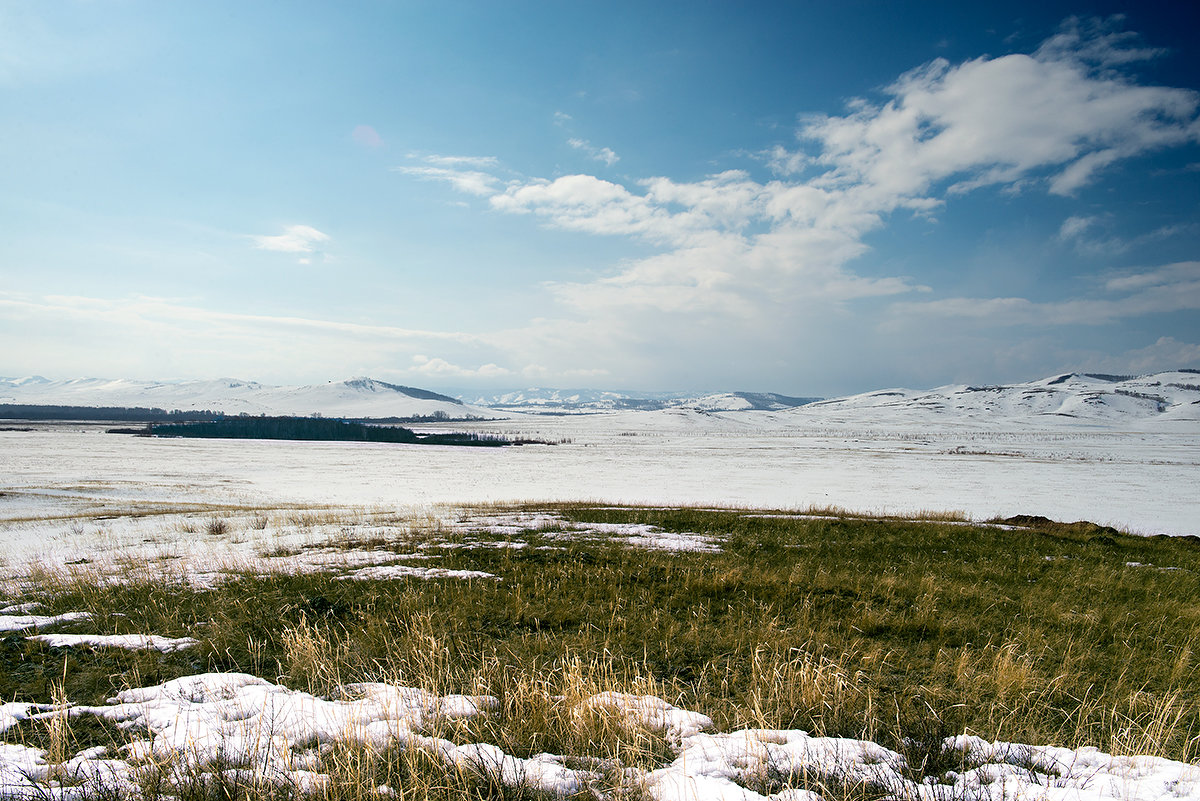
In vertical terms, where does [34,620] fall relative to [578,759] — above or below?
below

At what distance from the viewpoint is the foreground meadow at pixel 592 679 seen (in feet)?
13.1

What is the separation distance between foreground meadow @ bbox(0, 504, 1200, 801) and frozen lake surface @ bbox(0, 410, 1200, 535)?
2015cm

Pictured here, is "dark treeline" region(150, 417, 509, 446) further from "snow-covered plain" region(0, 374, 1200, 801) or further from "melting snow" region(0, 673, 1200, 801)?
"melting snow" region(0, 673, 1200, 801)

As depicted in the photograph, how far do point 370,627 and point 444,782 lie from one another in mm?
3868

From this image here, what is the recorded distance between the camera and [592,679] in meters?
5.39

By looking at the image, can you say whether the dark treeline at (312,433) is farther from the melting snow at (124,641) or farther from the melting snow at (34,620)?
the melting snow at (124,641)

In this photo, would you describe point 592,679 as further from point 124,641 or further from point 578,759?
point 124,641

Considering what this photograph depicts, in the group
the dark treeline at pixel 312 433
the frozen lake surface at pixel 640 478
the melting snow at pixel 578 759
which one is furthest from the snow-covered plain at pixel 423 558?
the dark treeline at pixel 312 433

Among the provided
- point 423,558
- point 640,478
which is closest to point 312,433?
point 640,478

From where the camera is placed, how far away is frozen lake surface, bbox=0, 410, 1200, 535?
3105 cm

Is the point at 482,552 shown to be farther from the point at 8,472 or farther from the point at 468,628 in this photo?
the point at 8,472

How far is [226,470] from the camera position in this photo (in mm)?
53750

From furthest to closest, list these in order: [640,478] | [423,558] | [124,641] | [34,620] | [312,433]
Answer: [312,433] → [640,478] → [423,558] → [34,620] → [124,641]

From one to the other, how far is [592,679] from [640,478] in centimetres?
4381
